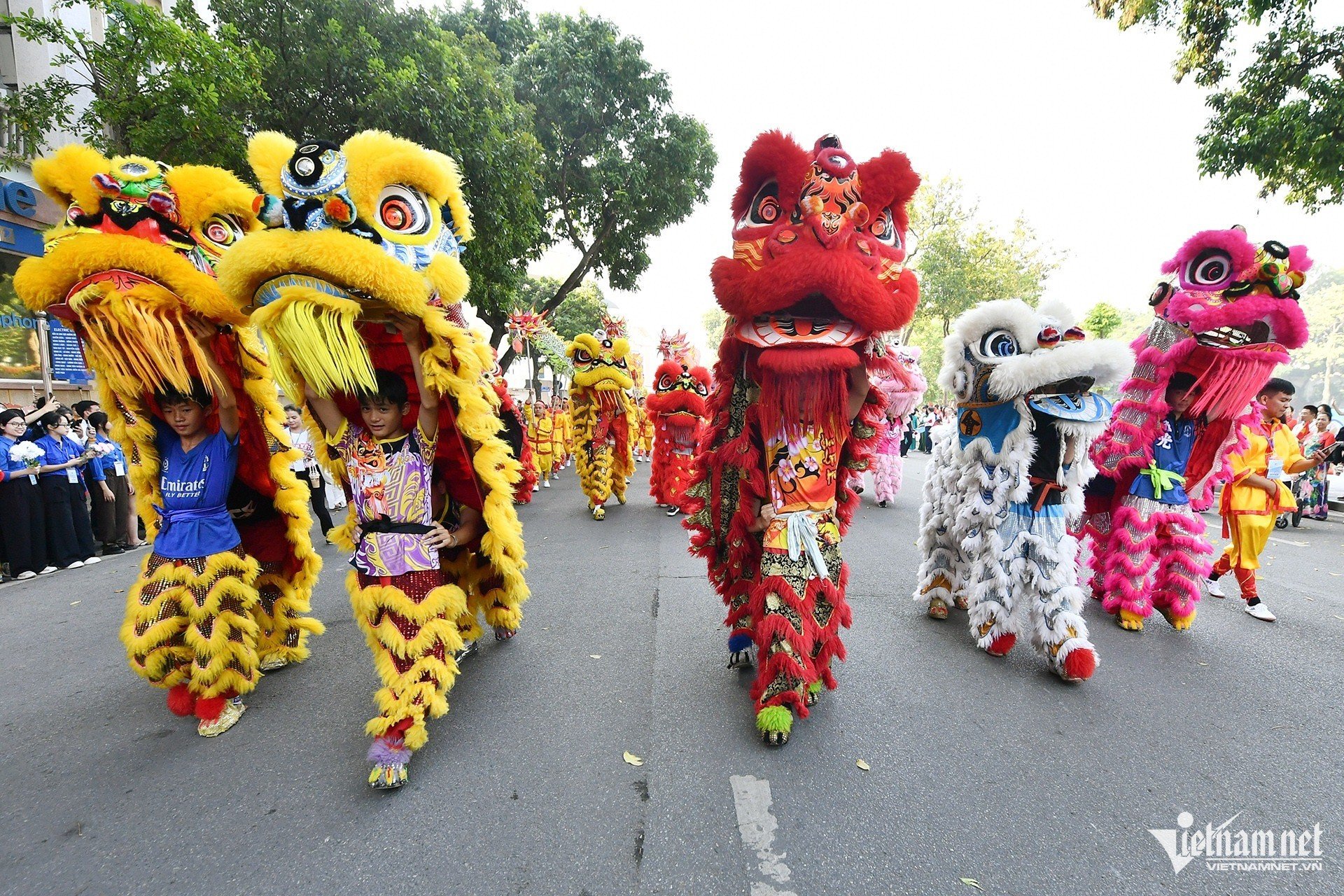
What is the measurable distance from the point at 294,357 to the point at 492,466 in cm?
84

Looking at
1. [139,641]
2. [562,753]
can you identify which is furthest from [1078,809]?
[139,641]

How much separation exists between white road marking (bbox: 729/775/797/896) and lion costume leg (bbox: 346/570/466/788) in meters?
1.25

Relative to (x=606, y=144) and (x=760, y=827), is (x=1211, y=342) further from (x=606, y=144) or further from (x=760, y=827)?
(x=606, y=144)

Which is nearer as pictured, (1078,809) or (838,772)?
(1078,809)

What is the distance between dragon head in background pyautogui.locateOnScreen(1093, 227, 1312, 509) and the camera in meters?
3.20

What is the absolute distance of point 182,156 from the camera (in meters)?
5.75

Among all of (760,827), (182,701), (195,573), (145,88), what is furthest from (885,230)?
(145,88)

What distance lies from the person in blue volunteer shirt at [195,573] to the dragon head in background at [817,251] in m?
2.45

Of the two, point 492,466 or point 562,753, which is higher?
point 492,466

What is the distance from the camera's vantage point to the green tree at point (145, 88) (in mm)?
5117

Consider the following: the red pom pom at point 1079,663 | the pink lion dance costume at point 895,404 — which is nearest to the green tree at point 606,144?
the pink lion dance costume at point 895,404

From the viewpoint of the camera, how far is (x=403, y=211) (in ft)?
7.20

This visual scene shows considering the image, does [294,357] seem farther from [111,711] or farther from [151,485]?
[111,711]

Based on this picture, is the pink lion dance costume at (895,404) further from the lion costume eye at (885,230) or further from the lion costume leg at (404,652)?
the lion costume leg at (404,652)
